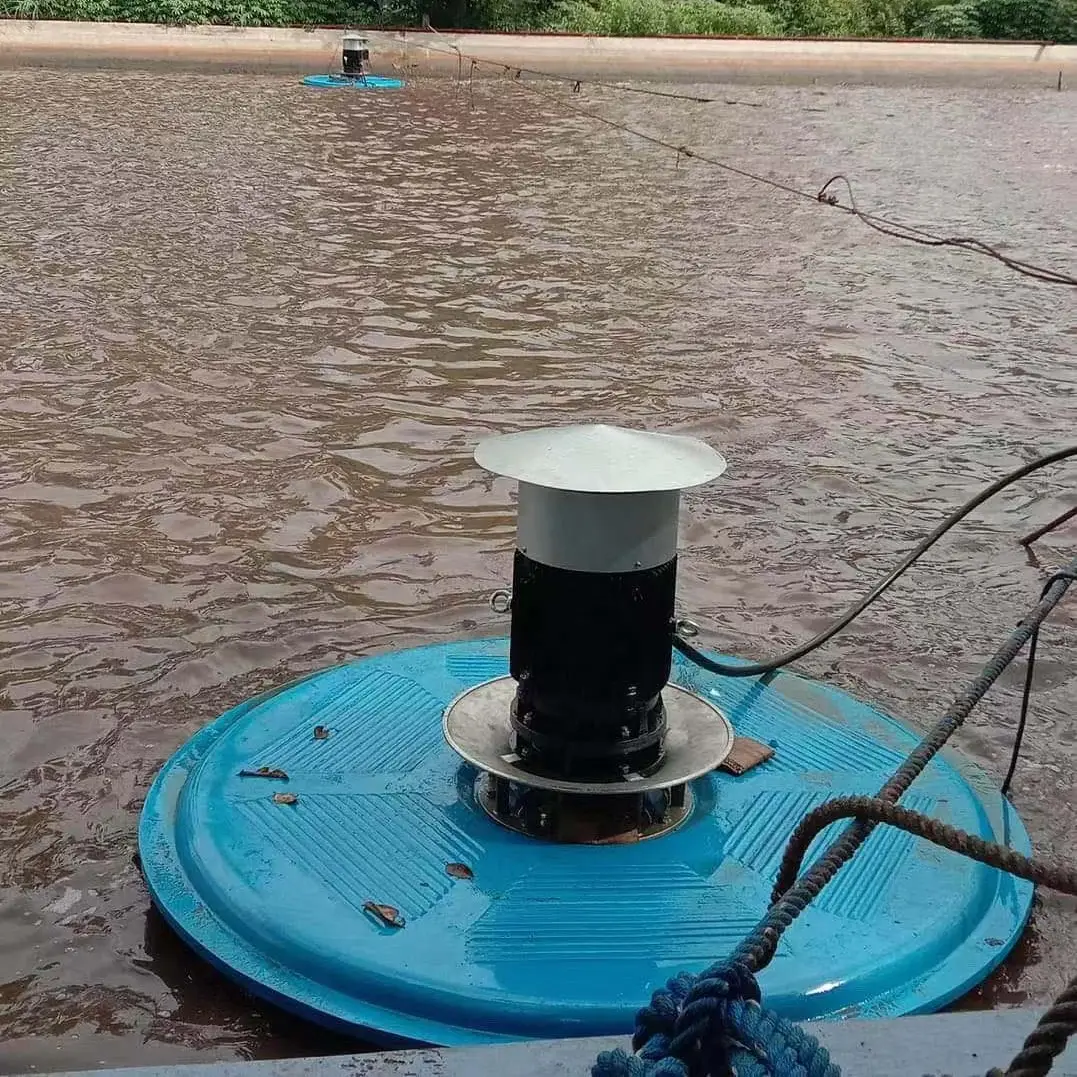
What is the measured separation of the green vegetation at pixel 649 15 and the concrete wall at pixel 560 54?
309 centimetres

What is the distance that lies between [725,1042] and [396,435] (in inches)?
210

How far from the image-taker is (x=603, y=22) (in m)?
31.1

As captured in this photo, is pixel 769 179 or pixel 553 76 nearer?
pixel 769 179

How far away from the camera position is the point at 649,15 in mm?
30859

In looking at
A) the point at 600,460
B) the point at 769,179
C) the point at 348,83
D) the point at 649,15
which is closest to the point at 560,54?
the point at 649,15

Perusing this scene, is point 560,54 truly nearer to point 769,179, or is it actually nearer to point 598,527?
point 769,179

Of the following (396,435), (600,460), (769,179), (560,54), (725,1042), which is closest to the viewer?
(725,1042)

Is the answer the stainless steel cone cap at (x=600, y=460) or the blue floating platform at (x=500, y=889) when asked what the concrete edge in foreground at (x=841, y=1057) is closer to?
the blue floating platform at (x=500, y=889)

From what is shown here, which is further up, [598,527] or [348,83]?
[348,83]

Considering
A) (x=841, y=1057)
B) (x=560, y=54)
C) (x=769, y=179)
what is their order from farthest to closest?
(x=560, y=54) < (x=769, y=179) < (x=841, y=1057)

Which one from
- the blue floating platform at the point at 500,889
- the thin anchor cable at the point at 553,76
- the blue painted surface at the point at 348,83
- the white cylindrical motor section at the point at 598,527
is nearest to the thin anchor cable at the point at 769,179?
the thin anchor cable at the point at 553,76

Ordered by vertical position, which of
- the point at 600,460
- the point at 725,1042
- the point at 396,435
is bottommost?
the point at 396,435

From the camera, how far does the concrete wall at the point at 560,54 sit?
77.7ft

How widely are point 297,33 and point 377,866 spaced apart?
2510 centimetres
